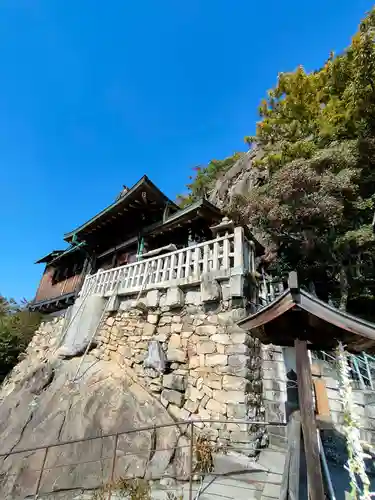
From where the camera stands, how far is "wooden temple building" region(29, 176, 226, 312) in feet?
34.8

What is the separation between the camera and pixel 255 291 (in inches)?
272

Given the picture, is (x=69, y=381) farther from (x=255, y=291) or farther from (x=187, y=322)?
(x=255, y=291)

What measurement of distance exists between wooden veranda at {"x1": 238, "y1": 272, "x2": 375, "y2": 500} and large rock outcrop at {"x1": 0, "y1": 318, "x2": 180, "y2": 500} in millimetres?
3464

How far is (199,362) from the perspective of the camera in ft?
20.7

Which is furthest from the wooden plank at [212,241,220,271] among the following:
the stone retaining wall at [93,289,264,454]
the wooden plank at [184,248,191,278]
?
the stone retaining wall at [93,289,264,454]

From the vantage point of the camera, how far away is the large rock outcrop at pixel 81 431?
510 centimetres

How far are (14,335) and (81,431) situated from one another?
13.0 m

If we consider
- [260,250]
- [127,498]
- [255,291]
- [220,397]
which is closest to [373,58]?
[260,250]

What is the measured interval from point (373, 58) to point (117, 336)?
14323mm

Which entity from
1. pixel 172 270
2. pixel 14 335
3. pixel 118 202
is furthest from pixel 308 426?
pixel 14 335

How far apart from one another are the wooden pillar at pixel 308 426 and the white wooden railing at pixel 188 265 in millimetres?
3441

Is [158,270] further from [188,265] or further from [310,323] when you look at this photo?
[310,323]

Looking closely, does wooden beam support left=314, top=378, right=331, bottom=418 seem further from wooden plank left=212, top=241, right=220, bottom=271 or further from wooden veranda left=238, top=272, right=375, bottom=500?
wooden plank left=212, top=241, right=220, bottom=271

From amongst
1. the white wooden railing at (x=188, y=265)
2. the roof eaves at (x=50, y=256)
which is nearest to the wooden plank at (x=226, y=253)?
the white wooden railing at (x=188, y=265)
